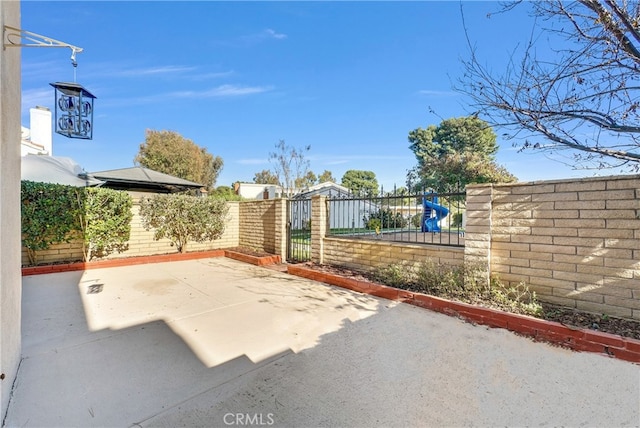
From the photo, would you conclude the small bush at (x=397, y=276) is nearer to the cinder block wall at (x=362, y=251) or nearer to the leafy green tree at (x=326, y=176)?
the cinder block wall at (x=362, y=251)

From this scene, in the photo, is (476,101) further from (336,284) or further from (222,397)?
(222,397)

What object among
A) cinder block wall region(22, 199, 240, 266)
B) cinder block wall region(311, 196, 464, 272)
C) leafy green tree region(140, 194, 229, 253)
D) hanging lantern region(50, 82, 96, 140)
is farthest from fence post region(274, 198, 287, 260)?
hanging lantern region(50, 82, 96, 140)

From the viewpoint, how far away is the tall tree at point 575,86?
321 cm

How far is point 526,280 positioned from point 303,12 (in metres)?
7.61

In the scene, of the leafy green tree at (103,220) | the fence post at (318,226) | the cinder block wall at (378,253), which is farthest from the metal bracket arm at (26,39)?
the cinder block wall at (378,253)

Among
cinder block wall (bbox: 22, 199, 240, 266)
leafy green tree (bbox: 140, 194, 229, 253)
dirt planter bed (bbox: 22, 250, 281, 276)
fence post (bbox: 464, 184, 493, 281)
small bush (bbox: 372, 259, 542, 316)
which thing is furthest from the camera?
leafy green tree (bbox: 140, 194, 229, 253)

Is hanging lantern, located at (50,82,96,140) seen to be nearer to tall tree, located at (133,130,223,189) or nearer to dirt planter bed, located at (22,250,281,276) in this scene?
dirt planter bed, located at (22,250,281,276)

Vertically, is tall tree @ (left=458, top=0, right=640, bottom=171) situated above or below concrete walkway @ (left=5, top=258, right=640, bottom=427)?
above

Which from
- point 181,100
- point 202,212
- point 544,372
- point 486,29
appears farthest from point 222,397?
point 181,100

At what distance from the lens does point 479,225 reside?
405 centimetres

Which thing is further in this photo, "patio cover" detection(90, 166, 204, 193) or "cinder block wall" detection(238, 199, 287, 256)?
"patio cover" detection(90, 166, 204, 193)

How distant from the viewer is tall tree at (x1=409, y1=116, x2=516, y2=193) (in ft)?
59.8

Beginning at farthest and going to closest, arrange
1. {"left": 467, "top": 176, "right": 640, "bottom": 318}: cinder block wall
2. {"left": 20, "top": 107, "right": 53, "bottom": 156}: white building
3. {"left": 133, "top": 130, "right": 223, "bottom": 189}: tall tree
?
{"left": 133, "top": 130, "right": 223, "bottom": 189}: tall tree → {"left": 20, "top": 107, "right": 53, "bottom": 156}: white building → {"left": 467, "top": 176, "right": 640, "bottom": 318}: cinder block wall

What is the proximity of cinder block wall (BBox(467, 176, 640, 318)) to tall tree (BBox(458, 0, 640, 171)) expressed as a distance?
575 millimetres
